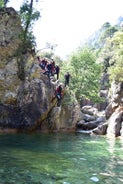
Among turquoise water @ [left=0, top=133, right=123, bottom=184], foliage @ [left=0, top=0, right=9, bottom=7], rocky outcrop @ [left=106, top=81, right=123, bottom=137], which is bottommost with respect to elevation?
turquoise water @ [left=0, top=133, right=123, bottom=184]

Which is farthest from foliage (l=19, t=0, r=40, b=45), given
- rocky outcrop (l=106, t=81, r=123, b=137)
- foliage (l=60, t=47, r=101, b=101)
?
foliage (l=60, t=47, r=101, b=101)

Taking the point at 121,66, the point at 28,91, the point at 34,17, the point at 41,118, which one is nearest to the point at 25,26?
the point at 34,17

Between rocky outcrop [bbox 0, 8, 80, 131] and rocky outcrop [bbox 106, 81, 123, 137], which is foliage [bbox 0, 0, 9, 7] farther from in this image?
rocky outcrop [bbox 106, 81, 123, 137]

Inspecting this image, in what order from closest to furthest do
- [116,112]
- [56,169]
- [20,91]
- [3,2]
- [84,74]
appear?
[56,169] → [20,91] → [3,2] → [116,112] → [84,74]

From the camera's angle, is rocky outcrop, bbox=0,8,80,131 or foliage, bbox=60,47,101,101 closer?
rocky outcrop, bbox=0,8,80,131

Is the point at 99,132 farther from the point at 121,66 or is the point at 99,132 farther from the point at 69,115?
the point at 121,66

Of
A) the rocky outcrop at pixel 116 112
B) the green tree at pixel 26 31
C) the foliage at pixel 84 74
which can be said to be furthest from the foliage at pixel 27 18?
the foliage at pixel 84 74

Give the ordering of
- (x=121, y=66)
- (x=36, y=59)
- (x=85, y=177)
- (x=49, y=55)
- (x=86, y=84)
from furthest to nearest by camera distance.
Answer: (x=49, y=55)
(x=86, y=84)
(x=121, y=66)
(x=36, y=59)
(x=85, y=177)

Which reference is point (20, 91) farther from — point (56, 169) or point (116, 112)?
point (56, 169)

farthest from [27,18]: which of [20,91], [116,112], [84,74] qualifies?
[84,74]

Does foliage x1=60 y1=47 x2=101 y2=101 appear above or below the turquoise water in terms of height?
above

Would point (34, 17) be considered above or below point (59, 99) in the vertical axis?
above

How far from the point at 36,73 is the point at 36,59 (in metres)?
2.07

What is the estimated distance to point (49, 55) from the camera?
274 feet
